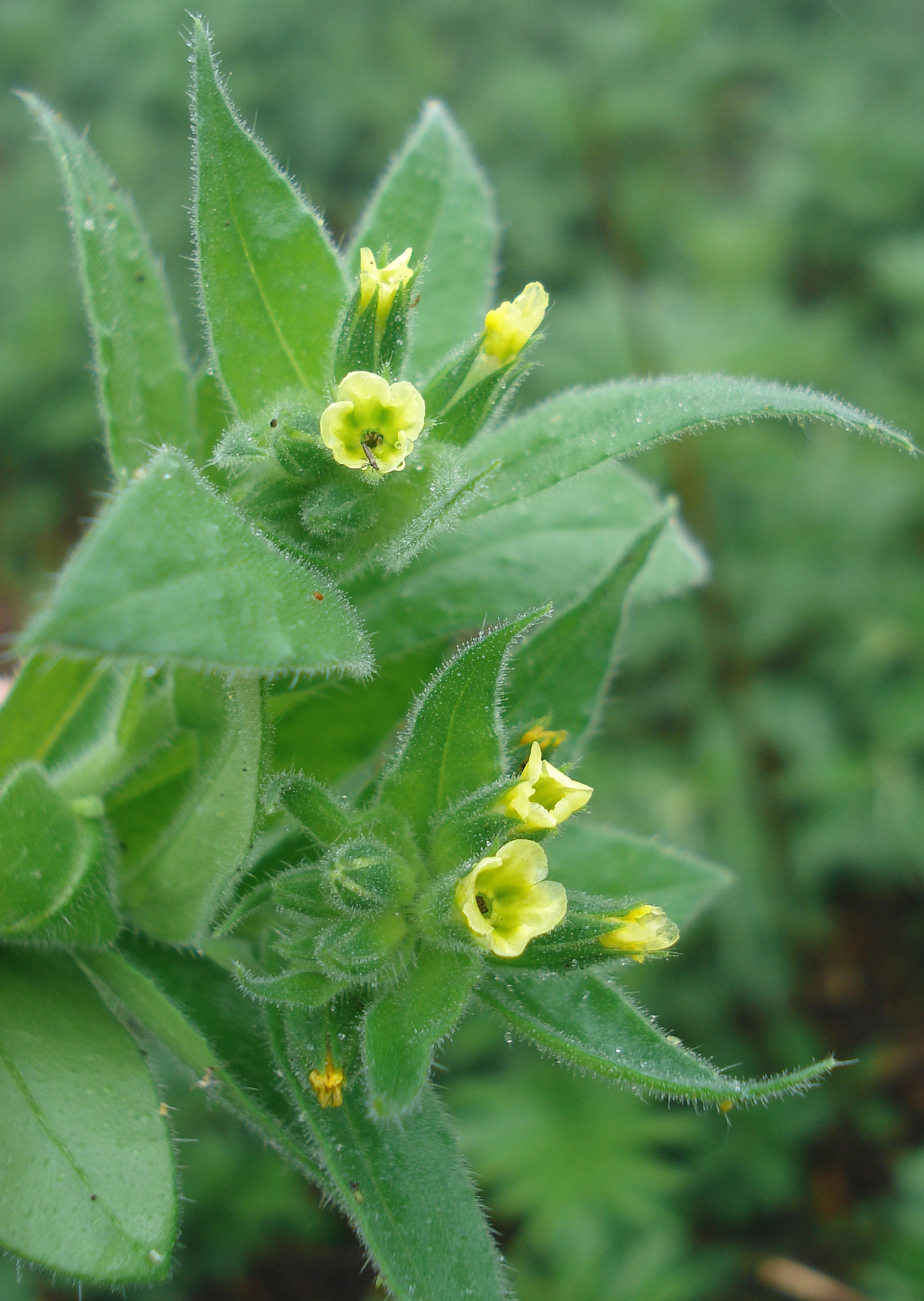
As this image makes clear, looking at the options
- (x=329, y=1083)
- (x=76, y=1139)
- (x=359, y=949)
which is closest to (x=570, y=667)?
(x=359, y=949)

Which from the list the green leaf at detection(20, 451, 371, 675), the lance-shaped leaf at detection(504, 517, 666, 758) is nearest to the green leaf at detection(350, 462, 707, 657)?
the lance-shaped leaf at detection(504, 517, 666, 758)

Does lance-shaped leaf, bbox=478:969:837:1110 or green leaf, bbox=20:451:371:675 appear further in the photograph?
lance-shaped leaf, bbox=478:969:837:1110

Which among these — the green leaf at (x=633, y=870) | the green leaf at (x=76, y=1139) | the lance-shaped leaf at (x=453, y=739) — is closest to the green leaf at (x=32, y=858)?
the green leaf at (x=76, y=1139)

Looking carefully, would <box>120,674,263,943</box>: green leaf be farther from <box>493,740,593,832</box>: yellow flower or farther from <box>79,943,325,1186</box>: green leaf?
<box>493,740,593,832</box>: yellow flower

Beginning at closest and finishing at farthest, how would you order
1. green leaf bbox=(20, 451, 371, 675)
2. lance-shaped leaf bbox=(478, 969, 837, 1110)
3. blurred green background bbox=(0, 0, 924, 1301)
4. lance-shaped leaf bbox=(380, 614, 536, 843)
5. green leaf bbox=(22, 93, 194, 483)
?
green leaf bbox=(20, 451, 371, 675), lance-shaped leaf bbox=(478, 969, 837, 1110), lance-shaped leaf bbox=(380, 614, 536, 843), green leaf bbox=(22, 93, 194, 483), blurred green background bbox=(0, 0, 924, 1301)

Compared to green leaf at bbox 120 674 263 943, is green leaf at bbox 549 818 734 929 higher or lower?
lower

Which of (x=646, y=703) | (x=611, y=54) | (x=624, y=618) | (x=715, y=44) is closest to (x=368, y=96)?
(x=611, y=54)
